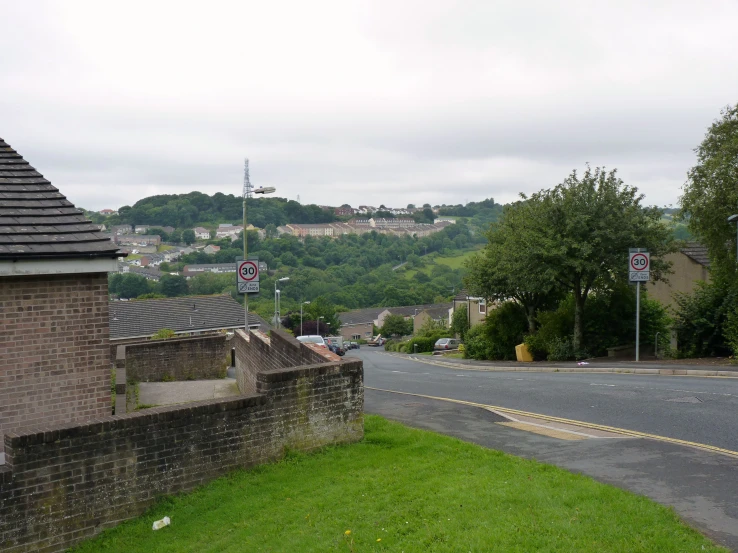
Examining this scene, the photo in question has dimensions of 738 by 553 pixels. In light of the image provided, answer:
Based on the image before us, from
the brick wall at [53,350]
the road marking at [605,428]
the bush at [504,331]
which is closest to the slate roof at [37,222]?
the brick wall at [53,350]

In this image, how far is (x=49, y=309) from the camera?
10266mm

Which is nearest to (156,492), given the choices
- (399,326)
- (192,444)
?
(192,444)

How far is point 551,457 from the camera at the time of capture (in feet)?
33.3

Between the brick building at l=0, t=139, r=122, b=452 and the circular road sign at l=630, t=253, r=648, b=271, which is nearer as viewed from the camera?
the brick building at l=0, t=139, r=122, b=452

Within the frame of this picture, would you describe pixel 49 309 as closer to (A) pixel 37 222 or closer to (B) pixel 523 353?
(A) pixel 37 222

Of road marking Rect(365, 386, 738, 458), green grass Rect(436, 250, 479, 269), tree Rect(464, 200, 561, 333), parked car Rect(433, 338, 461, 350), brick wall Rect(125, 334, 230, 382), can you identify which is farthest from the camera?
green grass Rect(436, 250, 479, 269)

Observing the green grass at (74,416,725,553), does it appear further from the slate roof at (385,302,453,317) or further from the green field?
the green field

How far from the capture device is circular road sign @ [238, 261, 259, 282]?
21.3 metres

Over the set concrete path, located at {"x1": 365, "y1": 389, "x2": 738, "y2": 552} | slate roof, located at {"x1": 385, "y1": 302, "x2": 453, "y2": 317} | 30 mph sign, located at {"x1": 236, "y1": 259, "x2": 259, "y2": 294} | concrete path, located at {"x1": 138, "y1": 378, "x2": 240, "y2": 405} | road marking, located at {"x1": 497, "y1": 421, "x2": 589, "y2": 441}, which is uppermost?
30 mph sign, located at {"x1": 236, "y1": 259, "x2": 259, "y2": 294}

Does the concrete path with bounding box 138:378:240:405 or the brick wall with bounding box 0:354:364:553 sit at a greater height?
the brick wall with bounding box 0:354:364:553

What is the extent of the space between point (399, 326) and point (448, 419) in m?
93.8

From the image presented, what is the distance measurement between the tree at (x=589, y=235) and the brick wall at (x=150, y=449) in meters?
20.0

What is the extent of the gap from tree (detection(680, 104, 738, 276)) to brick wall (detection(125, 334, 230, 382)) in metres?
17.8

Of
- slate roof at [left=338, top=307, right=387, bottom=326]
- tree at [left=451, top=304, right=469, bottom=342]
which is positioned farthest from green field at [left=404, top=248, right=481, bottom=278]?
tree at [left=451, top=304, right=469, bottom=342]
